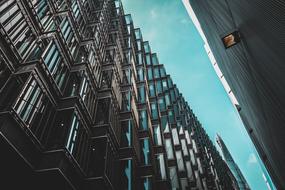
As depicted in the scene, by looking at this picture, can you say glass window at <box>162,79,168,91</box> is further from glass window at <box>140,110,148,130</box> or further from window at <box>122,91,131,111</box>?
window at <box>122,91,131,111</box>

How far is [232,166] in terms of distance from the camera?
→ 13888cm

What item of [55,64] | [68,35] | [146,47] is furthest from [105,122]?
[146,47]

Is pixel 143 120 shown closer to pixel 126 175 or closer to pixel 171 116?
pixel 126 175

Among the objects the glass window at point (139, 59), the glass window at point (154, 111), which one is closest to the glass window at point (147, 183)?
the glass window at point (154, 111)

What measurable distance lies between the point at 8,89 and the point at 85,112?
5.12 m

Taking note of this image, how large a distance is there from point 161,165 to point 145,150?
441 cm

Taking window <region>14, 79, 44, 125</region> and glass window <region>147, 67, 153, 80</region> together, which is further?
glass window <region>147, 67, 153, 80</region>

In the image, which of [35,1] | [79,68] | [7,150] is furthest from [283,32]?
[35,1]

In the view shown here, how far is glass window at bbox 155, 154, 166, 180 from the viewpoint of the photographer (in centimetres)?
2698

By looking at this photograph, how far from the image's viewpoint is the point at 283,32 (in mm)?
4734

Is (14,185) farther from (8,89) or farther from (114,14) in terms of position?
(114,14)

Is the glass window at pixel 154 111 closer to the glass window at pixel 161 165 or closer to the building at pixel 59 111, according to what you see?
the glass window at pixel 161 165

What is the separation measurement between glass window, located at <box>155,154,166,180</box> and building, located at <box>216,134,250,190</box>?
11495cm

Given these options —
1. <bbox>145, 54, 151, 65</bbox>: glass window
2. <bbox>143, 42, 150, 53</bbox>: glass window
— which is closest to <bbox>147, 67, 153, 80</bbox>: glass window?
<bbox>145, 54, 151, 65</bbox>: glass window
